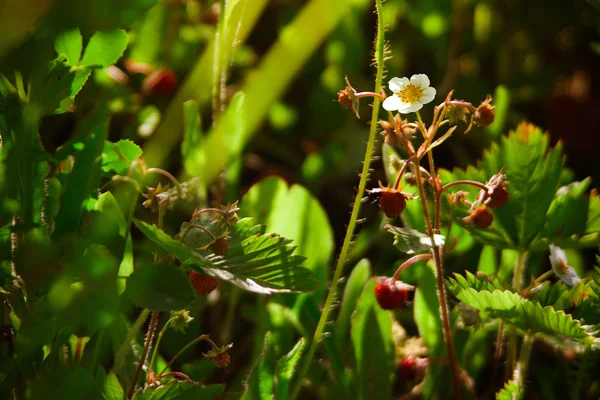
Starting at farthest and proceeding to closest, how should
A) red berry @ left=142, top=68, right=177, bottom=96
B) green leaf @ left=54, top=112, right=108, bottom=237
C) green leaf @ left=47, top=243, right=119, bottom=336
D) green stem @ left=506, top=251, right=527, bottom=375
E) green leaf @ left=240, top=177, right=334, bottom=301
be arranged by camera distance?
red berry @ left=142, top=68, right=177, bottom=96 → green leaf @ left=240, top=177, right=334, bottom=301 → green stem @ left=506, top=251, right=527, bottom=375 → green leaf @ left=54, top=112, right=108, bottom=237 → green leaf @ left=47, top=243, right=119, bottom=336

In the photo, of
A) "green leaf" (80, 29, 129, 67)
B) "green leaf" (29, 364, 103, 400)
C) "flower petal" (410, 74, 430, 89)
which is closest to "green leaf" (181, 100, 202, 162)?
"green leaf" (80, 29, 129, 67)

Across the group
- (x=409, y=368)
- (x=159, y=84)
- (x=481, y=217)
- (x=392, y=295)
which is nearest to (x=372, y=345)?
(x=409, y=368)

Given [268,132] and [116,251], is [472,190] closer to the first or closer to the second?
[116,251]

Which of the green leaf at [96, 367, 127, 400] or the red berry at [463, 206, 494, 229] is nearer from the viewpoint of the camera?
the green leaf at [96, 367, 127, 400]

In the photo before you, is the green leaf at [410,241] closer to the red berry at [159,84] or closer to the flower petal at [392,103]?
the flower petal at [392,103]

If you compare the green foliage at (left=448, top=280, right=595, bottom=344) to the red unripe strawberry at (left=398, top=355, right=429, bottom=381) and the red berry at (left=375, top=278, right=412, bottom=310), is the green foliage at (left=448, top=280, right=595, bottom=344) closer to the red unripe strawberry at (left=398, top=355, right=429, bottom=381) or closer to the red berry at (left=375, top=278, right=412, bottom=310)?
the red berry at (left=375, top=278, right=412, bottom=310)

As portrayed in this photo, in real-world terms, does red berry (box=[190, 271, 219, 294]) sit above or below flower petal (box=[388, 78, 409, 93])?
below

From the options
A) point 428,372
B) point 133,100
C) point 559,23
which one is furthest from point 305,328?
point 559,23
